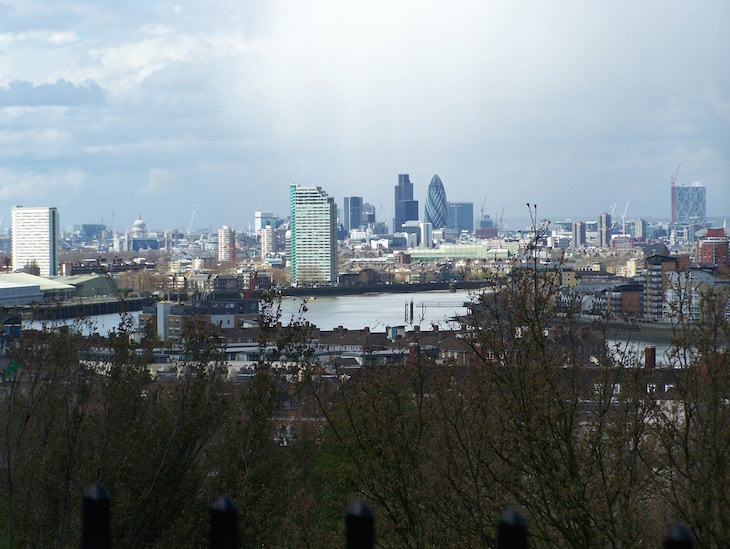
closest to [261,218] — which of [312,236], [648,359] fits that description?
[312,236]

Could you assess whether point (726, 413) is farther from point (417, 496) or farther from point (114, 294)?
point (114, 294)

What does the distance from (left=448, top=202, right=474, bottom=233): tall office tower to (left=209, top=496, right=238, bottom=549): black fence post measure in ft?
214

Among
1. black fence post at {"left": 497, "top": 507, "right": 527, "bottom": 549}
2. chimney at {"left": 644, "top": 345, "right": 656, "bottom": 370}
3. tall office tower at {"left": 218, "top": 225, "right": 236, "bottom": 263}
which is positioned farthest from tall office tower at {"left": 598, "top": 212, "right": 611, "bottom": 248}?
black fence post at {"left": 497, "top": 507, "right": 527, "bottom": 549}

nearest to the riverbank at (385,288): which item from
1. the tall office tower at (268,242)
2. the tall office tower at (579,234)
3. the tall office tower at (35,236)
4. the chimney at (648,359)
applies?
the tall office tower at (35,236)

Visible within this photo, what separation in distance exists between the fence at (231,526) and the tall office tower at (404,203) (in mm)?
64121

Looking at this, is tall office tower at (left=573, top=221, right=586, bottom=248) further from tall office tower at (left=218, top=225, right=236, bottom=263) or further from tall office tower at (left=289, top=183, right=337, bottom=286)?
tall office tower at (left=289, top=183, right=337, bottom=286)

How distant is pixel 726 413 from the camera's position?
1508 millimetres

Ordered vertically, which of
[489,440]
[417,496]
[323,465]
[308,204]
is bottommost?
[323,465]

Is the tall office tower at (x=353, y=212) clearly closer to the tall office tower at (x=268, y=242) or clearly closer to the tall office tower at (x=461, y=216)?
the tall office tower at (x=461, y=216)

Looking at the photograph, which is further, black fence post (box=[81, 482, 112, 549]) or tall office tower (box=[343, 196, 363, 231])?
tall office tower (box=[343, 196, 363, 231])

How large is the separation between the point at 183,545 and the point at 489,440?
2.75 feet

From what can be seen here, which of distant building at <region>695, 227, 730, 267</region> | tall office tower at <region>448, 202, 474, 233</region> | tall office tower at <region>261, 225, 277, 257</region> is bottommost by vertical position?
distant building at <region>695, 227, 730, 267</region>

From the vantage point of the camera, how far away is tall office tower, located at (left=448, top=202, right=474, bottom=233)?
65688 mm

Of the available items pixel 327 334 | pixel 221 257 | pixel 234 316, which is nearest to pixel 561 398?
pixel 327 334
